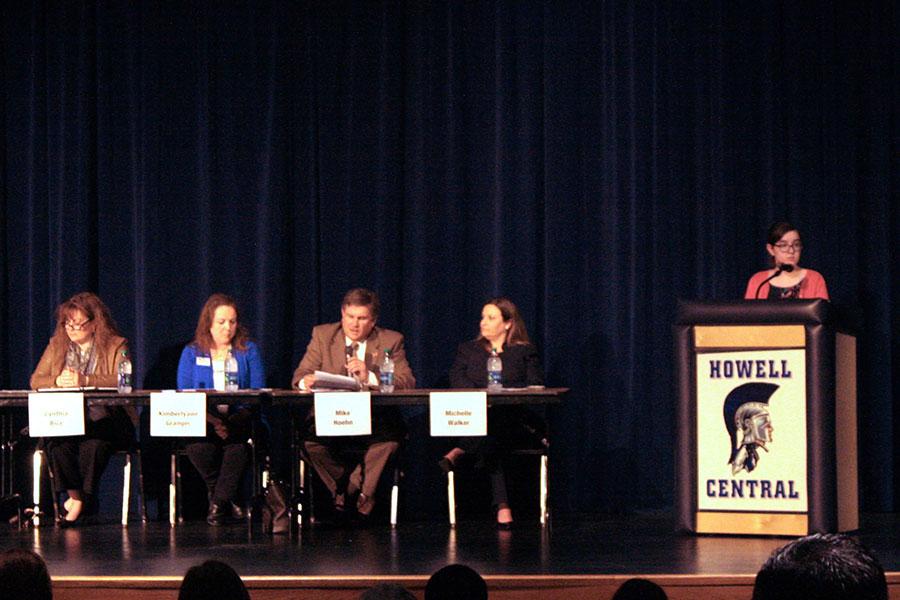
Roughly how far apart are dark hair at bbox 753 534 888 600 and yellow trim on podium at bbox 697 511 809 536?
3.51 metres

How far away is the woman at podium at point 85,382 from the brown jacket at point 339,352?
0.94 meters

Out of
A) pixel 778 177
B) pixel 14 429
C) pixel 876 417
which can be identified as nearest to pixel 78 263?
pixel 14 429

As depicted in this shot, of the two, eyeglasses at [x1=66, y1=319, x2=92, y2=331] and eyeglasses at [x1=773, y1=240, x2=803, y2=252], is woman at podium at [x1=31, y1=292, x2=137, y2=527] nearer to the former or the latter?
eyeglasses at [x1=66, y1=319, x2=92, y2=331]

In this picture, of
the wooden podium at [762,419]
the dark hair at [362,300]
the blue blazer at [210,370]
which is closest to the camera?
the wooden podium at [762,419]

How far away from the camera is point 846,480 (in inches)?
205

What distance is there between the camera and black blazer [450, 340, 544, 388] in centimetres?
618

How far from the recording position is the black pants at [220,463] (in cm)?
613

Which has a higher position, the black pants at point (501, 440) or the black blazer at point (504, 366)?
the black blazer at point (504, 366)

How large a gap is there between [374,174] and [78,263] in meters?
1.80

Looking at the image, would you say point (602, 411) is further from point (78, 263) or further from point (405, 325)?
point (78, 263)

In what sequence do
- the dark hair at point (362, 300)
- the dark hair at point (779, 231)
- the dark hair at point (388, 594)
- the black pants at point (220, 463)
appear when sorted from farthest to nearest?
the dark hair at point (362, 300)
the black pants at point (220, 463)
the dark hair at point (779, 231)
the dark hair at point (388, 594)

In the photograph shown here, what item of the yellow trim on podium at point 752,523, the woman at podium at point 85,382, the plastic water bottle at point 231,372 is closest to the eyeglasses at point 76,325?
the woman at podium at point 85,382

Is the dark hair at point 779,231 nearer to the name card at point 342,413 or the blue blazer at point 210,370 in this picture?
the name card at point 342,413

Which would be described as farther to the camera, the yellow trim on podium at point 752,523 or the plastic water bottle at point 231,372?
the plastic water bottle at point 231,372
